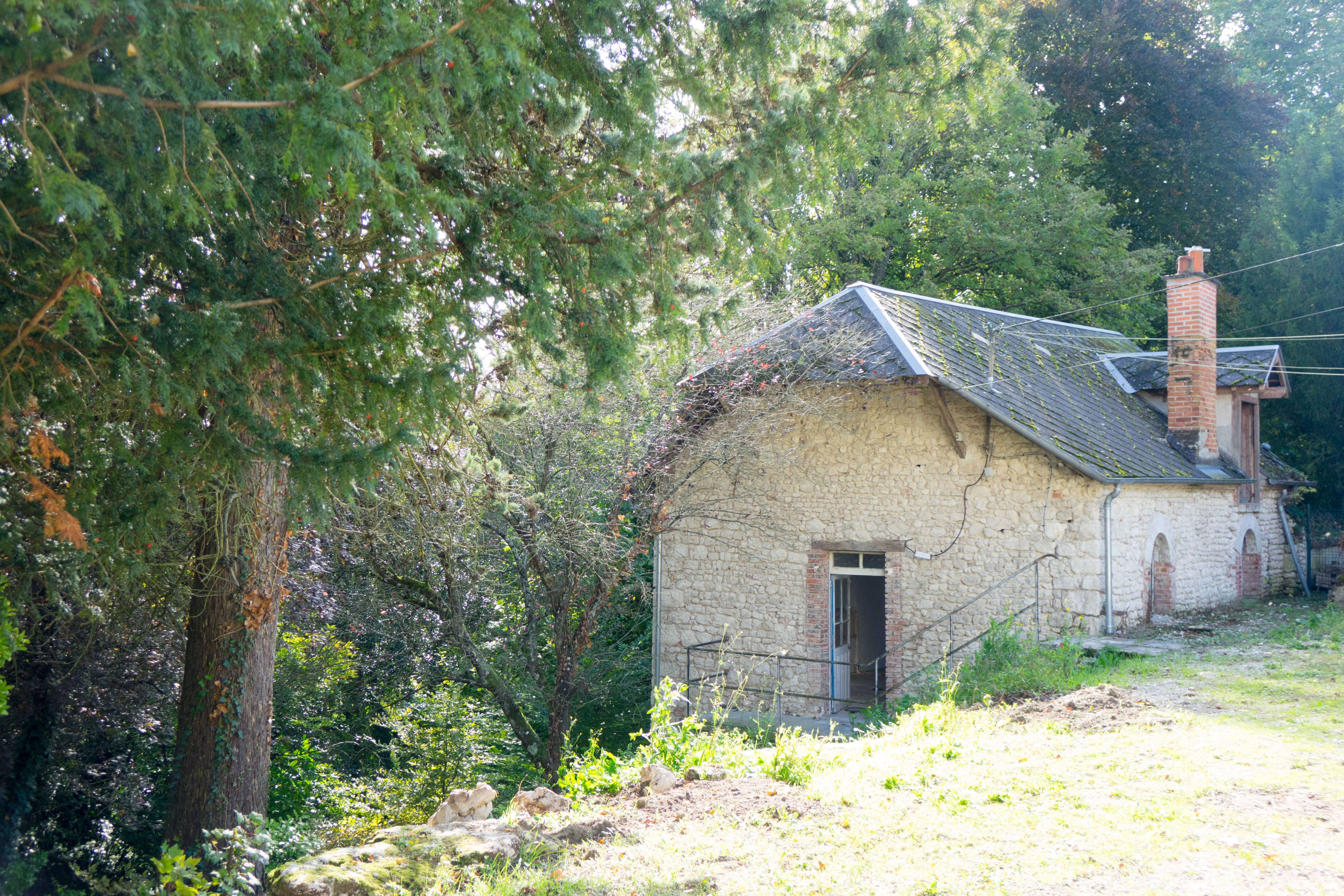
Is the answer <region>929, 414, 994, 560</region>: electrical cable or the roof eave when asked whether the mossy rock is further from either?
<region>929, 414, 994, 560</region>: electrical cable

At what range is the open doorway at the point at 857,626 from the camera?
12.5m

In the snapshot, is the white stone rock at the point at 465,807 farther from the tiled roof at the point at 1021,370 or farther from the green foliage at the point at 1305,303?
the green foliage at the point at 1305,303

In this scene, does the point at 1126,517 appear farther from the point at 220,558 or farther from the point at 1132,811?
the point at 220,558

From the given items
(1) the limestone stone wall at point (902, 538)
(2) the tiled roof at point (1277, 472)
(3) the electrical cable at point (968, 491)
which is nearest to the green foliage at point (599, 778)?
(1) the limestone stone wall at point (902, 538)

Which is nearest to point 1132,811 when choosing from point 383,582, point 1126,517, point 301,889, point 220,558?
point 301,889

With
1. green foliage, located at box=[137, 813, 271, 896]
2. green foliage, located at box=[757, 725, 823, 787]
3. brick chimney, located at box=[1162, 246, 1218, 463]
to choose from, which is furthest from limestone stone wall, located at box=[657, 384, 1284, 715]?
green foliage, located at box=[137, 813, 271, 896]

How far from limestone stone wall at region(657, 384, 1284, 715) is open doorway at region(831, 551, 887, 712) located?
0.31 meters

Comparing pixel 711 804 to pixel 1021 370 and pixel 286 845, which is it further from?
pixel 1021 370

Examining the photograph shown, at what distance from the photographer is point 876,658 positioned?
1247cm

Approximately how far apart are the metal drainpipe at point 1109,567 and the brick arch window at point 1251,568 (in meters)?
5.78

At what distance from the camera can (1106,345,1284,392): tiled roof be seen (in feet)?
46.8

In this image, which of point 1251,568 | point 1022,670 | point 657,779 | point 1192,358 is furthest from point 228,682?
point 1251,568

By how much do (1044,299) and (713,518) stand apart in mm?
10966

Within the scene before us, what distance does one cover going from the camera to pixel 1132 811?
499 centimetres
